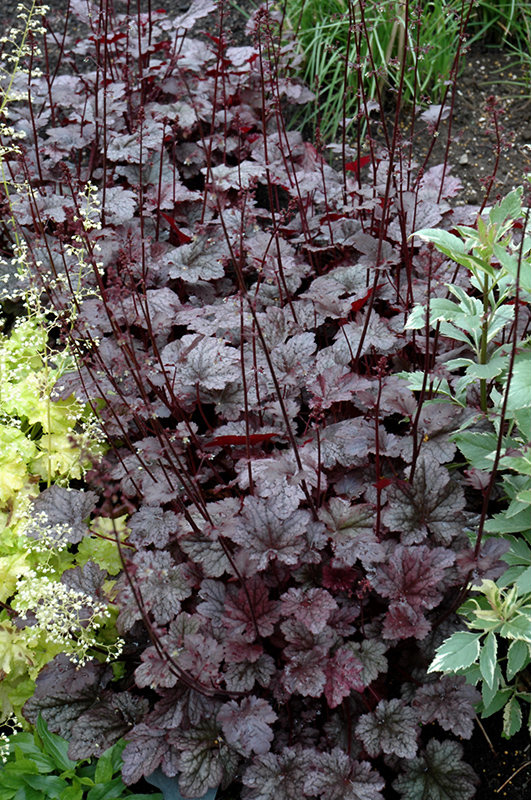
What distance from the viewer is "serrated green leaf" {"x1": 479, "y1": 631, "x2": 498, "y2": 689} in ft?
5.77

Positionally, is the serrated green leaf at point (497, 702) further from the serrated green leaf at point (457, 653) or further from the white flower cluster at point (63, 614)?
the white flower cluster at point (63, 614)

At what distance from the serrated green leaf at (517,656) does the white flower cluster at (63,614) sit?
3.65 feet

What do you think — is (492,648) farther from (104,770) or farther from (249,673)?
(104,770)

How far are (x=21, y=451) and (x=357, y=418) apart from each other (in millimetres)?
1255

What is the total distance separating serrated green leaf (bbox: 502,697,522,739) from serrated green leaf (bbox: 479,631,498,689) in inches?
11.3

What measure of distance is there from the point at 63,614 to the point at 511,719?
4.35 ft

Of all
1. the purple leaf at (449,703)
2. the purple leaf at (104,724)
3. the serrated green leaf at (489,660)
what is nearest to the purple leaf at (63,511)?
the purple leaf at (104,724)

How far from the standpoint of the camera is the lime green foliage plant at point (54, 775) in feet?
6.36

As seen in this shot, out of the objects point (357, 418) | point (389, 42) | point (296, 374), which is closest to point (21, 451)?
point (296, 374)

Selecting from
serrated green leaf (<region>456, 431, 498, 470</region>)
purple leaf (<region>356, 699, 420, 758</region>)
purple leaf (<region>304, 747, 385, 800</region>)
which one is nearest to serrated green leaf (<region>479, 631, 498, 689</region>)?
purple leaf (<region>356, 699, 420, 758</region>)

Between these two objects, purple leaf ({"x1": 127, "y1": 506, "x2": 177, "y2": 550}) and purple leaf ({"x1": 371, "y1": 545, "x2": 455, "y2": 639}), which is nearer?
purple leaf ({"x1": 371, "y1": 545, "x2": 455, "y2": 639})

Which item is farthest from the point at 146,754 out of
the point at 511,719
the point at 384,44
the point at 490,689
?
the point at 384,44

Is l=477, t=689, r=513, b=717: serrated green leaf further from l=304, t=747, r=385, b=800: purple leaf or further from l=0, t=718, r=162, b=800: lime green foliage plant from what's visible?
l=0, t=718, r=162, b=800: lime green foliage plant

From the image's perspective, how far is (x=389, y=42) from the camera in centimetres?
397
